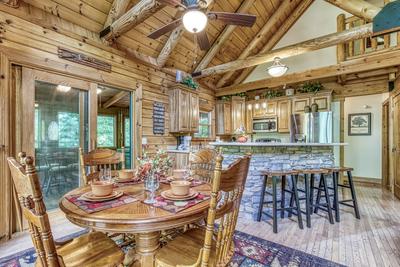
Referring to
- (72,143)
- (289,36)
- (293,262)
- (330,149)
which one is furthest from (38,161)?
(289,36)

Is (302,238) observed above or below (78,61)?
below

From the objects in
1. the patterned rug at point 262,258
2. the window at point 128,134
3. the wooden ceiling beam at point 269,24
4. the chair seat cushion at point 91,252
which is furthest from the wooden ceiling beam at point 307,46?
the chair seat cushion at point 91,252

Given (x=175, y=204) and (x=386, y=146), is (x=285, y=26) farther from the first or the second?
(x=175, y=204)

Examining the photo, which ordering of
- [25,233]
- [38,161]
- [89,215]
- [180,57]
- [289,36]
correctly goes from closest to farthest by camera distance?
[89,215]
[25,233]
[38,161]
[180,57]
[289,36]

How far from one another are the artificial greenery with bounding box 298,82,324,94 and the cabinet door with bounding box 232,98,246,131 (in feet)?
5.95

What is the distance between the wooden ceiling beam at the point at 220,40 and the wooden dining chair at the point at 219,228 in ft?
14.9

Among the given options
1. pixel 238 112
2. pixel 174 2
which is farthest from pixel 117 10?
pixel 238 112

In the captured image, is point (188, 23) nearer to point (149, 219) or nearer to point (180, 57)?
point (149, 219)

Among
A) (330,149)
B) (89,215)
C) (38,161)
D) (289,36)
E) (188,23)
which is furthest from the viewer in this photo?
(289,36)

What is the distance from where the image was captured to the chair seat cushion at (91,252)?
4.17ft

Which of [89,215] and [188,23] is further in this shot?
[188,23]

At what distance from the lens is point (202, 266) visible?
1071 mm

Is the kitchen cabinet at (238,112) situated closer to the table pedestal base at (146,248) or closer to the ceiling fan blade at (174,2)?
the ceiling fan blade at (174,2)

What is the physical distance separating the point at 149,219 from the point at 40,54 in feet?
9.84
